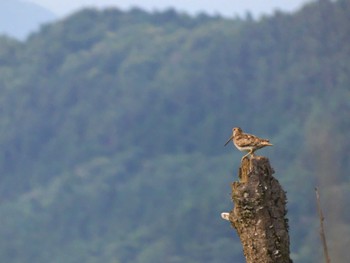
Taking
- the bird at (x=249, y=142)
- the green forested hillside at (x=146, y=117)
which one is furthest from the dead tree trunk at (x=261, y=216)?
the green forested hillside at (x=146, y=117)

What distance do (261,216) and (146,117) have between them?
10141 centimetres

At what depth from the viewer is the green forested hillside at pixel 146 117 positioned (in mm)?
91312

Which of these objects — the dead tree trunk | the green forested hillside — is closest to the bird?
the dead tree trunk

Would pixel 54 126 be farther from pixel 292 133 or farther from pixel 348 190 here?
pixel 348 190

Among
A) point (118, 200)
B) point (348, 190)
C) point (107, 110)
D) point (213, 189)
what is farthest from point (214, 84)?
point (348, 190)

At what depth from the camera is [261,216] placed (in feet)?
25.4

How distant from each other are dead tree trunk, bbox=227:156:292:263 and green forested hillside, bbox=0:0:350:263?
2898 inches

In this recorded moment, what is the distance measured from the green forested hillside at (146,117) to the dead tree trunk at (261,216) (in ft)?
241

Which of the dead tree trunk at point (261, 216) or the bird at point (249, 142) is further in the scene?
the bird at point (249, 142)

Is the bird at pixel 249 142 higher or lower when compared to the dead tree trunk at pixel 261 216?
higher

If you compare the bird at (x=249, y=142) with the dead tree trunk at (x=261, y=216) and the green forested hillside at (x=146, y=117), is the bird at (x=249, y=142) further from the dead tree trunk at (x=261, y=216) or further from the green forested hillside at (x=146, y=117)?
the green forested hillside at (x=146, y=117)

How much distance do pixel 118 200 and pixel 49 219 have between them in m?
4.70

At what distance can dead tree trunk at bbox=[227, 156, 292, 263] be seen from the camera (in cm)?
773

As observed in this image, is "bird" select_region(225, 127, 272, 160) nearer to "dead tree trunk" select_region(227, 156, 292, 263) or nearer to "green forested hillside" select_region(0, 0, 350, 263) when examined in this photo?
"dead tree trunk" select_region(227, 156, 292, 263)
